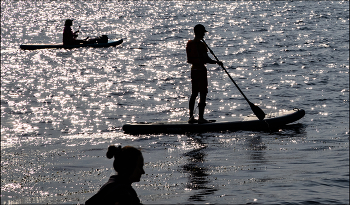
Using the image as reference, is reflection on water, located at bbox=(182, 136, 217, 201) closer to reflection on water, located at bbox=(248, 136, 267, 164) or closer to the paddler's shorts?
reflection on water, located at bbox=(248, 136, 267, 164)

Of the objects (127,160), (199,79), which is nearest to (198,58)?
(199,79)

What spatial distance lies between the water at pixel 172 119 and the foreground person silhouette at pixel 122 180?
3312 mm

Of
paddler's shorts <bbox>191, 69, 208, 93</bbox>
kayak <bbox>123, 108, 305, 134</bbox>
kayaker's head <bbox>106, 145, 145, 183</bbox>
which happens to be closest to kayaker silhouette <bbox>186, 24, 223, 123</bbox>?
paddler's shorts <bbox>191, 69, 208, 93</bbox>

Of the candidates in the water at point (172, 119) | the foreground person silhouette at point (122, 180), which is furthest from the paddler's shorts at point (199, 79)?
the foreground person silhouette at point (122, 180)

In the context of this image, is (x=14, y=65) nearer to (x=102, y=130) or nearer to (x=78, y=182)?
(x=102, y=130)

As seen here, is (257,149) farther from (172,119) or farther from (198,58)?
(172,119)

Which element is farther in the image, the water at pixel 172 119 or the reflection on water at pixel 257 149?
the reflection on water at pixel 257 149

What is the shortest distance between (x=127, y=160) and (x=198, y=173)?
4.67m

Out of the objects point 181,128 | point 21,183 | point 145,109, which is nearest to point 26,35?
point 145,109

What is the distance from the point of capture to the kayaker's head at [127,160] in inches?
134

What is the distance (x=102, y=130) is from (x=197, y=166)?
13.6 feet

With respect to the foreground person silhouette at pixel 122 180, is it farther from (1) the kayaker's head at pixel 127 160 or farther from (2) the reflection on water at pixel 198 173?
(2) the reflection on water at pixel 198 173

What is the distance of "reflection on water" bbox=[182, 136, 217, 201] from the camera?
705cm

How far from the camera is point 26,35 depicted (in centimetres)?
4347
